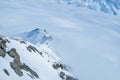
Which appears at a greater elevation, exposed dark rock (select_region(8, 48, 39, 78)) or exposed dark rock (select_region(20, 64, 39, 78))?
exposed dark rock (select_region(8, 48, 39, 78))

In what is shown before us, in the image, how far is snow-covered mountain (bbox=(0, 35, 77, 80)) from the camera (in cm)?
11538

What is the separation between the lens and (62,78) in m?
160

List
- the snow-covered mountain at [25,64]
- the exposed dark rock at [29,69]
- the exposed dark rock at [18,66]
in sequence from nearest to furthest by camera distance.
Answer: the snow-covered mountain at [25,64], the exposed dark rock at [18,66], the exposed dark rock at [29,69]

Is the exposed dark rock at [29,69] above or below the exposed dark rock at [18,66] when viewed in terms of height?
below

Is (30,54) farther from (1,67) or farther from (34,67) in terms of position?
(1,67)

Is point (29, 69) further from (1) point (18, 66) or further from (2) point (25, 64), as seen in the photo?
(1) point (18, 66)

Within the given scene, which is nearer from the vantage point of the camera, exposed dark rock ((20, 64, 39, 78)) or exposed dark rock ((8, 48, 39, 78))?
exposed dark rock ((8, 48, 39, 78))

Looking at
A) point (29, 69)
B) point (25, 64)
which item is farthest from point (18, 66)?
point (25, 64)

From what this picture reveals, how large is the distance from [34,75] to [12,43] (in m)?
19.3

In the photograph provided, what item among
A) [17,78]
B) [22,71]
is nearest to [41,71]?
[22,71]

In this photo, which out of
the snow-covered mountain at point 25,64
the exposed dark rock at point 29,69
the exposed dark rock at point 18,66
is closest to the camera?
the snow-covered mountain at point 25,64

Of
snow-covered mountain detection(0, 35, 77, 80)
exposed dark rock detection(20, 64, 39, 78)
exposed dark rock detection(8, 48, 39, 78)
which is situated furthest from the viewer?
exposed dark rock detection(20, 64, 39, 78)

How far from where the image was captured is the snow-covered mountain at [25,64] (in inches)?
4542

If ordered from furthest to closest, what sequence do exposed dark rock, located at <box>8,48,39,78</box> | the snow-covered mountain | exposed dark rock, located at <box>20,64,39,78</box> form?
exposed dark rock, located at <box>20,64,39,78</box> < exposed dark rock, located at <box>8,48,39,78</box> < the snow-covered mountain
